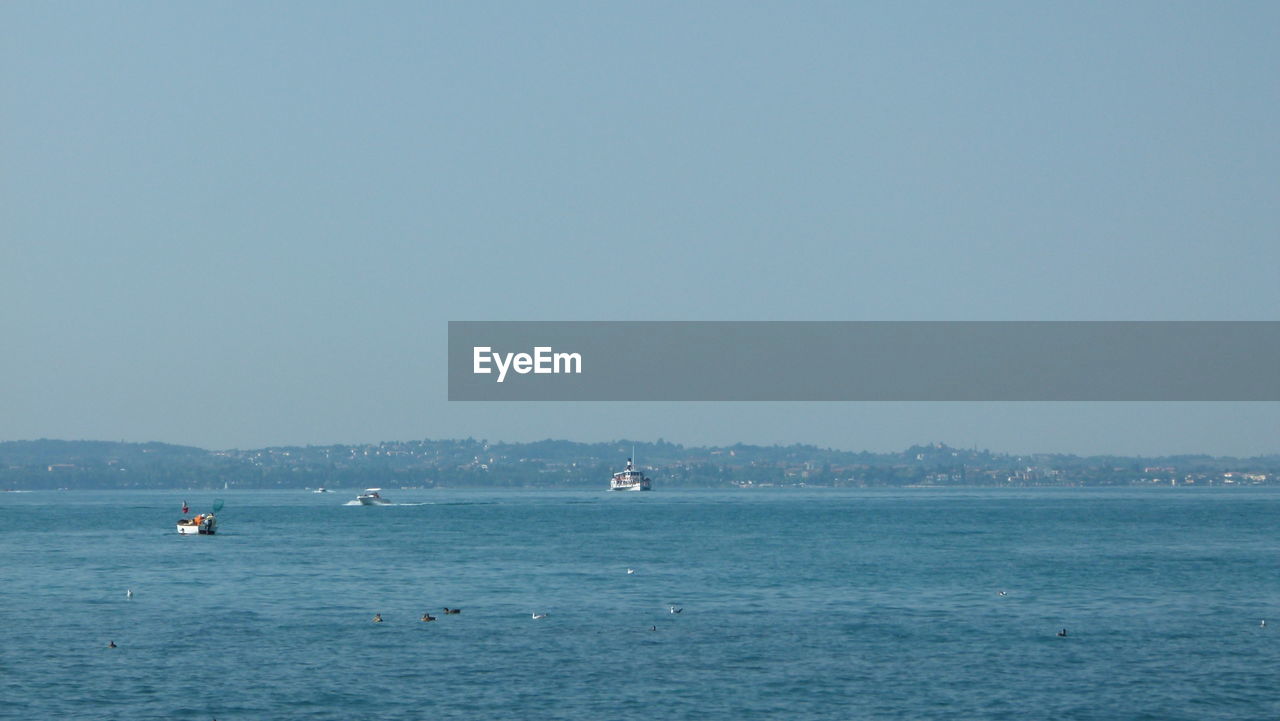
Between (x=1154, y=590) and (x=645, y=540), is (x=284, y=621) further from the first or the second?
(x=645, y=540)

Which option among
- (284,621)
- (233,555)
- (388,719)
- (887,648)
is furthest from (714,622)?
(233,555)

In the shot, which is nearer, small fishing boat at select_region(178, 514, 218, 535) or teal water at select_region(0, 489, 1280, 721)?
teal water at select_region(0, 489, 1280, 721)

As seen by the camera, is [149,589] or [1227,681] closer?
[1227,681]

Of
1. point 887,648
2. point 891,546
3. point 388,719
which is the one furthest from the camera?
point 891,546

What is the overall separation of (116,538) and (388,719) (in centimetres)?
11068

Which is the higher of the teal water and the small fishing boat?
the small fishing boat

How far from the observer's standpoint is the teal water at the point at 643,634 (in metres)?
45.8

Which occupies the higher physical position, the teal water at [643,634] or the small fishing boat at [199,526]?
the small fishing boat at [199,526]

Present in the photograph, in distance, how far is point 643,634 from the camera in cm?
6019

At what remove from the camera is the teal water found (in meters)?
45.8

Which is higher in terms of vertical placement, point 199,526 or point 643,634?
point 199,526

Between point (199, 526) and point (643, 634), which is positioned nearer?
point (643, 634)

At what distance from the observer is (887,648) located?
186 ft

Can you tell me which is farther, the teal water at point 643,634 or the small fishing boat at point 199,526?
the small fishing boat at point 199,526
